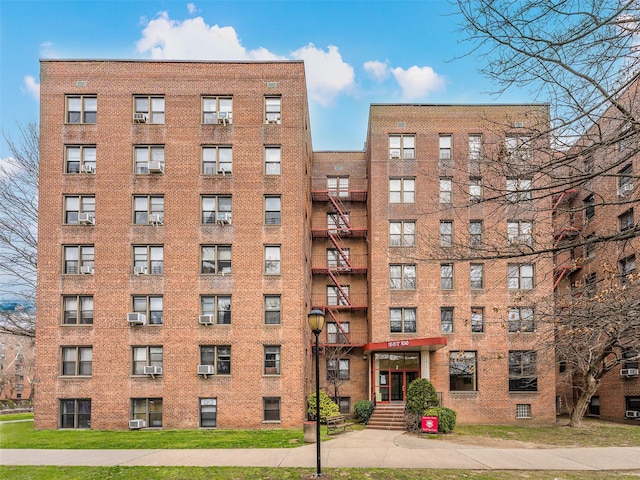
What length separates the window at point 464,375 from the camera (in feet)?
89.7

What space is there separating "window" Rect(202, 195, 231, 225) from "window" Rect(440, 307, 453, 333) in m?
13.1

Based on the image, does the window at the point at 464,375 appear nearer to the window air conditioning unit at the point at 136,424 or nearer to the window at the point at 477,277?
the window at the point at 477,277

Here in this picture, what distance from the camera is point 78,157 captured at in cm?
2567

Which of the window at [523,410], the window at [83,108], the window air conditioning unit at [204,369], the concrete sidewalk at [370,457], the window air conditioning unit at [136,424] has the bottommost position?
the window at [523,410]

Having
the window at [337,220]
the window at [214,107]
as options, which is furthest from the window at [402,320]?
the window at [214,107]

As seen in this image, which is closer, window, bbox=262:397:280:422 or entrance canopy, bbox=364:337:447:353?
window, bbox=262:397:280:422

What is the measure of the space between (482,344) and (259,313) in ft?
41.2

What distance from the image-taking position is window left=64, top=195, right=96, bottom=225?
2542 cm

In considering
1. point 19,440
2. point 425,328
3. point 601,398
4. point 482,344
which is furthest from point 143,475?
point 601,398

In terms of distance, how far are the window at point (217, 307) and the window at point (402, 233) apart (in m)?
9.98

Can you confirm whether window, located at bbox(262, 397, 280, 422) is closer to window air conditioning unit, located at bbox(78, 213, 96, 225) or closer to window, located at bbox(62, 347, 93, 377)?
window, located at bbox(62, 347, 93, 377)

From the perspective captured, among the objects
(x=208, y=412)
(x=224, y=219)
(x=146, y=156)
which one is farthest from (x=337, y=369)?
(x=146, y=156)

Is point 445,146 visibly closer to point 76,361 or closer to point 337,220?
point 337,220

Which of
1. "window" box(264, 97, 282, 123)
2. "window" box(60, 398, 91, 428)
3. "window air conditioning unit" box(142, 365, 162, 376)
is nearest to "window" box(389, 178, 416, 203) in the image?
"window" box(264, 97, 282, 123)
